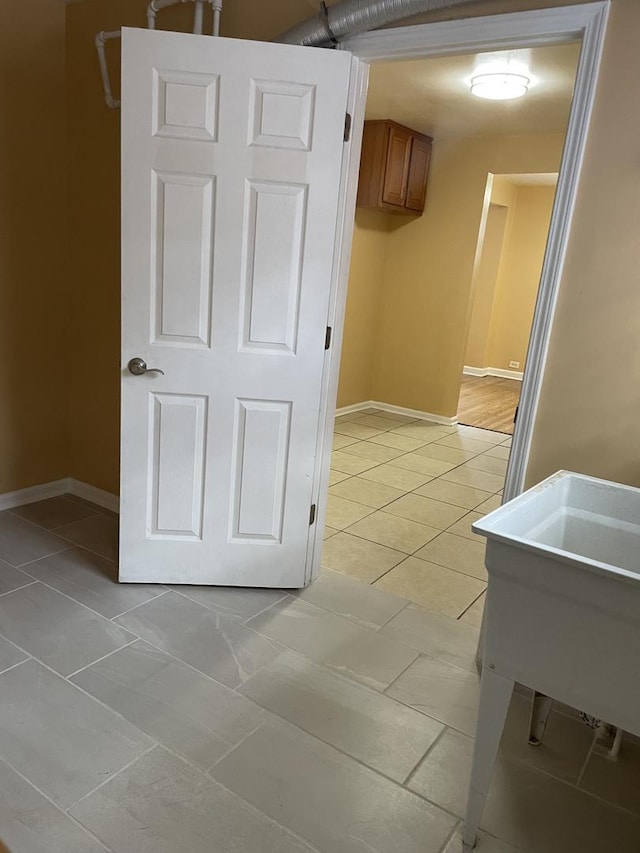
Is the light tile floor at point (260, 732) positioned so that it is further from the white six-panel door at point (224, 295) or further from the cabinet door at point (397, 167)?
the cabinet door at point (397, 167)

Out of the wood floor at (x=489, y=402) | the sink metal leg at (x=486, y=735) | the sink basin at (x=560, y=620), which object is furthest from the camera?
the wood floor at (x=489, y=402)

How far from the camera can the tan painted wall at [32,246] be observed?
2945mm

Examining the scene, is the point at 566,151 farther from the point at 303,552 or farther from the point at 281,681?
the point at 281,681

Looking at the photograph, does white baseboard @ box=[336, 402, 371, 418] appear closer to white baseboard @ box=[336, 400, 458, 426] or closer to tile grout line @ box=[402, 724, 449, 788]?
white baseboard @ box=[336, 400, 458, 426]

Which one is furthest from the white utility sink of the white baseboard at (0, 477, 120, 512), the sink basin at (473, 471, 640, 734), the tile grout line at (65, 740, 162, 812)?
the white baseboard at (0, 477, 120, 512)

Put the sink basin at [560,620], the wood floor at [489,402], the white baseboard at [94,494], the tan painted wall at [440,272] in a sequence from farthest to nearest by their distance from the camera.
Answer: the wood floor at [489,402], the tan painted wall at [440,272], the white baseboard at [94,494], the sink basin at [560,620]

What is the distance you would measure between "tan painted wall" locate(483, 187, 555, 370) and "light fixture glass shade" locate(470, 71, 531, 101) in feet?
14.2

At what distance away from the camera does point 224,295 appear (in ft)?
7.88

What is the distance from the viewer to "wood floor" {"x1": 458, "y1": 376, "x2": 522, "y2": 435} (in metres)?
6.24

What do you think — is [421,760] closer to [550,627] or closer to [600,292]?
[550,627]

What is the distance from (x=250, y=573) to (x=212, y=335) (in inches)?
39.7

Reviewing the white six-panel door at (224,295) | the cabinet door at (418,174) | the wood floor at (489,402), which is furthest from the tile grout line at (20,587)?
the cabinet door at (418,174)

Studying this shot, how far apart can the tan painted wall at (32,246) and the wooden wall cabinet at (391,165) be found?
2781 millimetres

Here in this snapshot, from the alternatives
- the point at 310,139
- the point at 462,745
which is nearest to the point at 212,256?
the point at 310,139
